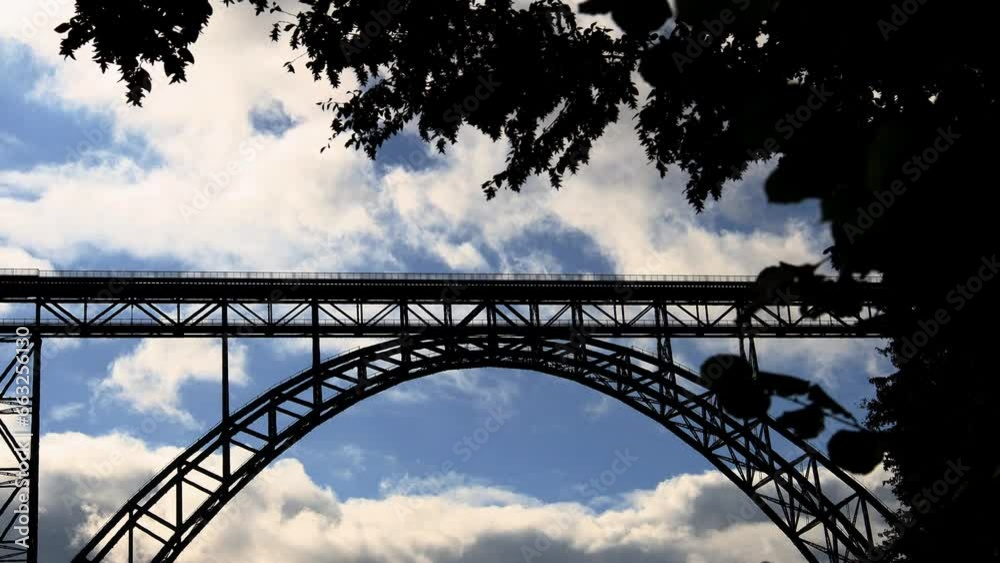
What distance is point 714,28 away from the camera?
1.48 metres

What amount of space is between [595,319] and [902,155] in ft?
94.5

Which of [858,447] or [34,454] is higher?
[34,454]

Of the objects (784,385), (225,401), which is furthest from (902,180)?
(225,401)

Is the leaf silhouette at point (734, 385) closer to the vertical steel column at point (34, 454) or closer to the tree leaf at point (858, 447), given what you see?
the tree leaf at point (858, 447)

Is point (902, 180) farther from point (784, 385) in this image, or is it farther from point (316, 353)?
point (316, 353)

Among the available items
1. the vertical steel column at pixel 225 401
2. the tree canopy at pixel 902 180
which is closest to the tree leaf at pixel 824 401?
the tree canopy at pixel 902 180

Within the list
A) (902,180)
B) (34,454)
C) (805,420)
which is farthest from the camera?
(34,454)

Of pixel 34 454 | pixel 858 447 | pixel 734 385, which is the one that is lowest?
pixel 858 447

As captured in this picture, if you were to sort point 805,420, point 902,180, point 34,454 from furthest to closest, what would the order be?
point 34,454, point 805,420, point 902,180

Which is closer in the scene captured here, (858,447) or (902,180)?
(902,180)

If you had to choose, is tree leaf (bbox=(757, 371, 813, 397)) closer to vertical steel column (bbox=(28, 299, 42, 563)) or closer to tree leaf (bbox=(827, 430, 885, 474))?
tree leaf (bbox=(827, 430, 885, 474))

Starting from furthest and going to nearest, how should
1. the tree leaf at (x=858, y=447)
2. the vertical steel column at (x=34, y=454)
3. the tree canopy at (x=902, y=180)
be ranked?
1. the vertical steel column at (x=34, y=454)
2. the tree leaf at (x=858, y=447)
3. the tree canopy at (x=902, y=180)

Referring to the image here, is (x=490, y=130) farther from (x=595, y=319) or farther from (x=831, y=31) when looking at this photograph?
(x=595, y=319)

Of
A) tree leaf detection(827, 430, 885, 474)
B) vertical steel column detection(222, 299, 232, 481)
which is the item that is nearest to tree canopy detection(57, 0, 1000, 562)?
tree leaf detection(827, 430, 885, 474)
